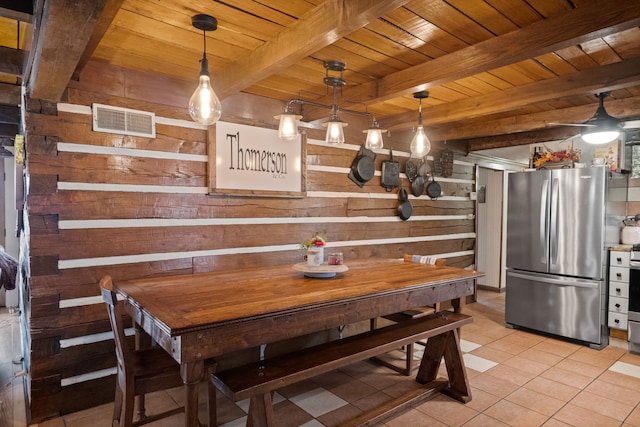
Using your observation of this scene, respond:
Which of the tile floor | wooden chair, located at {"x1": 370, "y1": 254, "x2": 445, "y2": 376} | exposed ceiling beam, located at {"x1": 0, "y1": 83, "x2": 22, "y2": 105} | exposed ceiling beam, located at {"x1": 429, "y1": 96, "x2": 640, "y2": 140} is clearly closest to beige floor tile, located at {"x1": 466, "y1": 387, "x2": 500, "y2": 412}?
the tile floor

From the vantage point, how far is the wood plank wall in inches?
94.3

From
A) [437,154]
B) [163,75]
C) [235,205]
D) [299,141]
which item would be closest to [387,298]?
[235,205]

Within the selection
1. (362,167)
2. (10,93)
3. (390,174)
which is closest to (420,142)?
(362,167)

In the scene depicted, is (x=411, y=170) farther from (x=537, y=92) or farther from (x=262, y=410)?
(x=262, y=410)

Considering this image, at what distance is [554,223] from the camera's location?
393cm

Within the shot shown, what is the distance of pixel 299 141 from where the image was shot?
3543 millimetres

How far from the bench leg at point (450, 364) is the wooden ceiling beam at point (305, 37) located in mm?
2176

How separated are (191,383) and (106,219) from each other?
150 centimetres

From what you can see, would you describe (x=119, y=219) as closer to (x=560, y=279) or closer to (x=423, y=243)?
(x=423, y=243)

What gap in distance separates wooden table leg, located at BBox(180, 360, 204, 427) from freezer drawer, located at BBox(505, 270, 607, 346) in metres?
3.74

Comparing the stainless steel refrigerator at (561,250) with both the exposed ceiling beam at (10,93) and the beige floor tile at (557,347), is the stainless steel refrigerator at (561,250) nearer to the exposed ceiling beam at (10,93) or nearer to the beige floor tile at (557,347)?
the beige floor tile at (557,347)

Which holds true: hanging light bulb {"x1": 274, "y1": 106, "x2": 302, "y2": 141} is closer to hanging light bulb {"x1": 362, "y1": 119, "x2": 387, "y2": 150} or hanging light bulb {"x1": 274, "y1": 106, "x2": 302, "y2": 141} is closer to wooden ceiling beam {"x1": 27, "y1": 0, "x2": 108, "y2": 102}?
hanging light bulb {"x1": 362, "y1": 119, "x2": 387, "y2": 150}

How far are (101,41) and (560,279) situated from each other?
4452mm

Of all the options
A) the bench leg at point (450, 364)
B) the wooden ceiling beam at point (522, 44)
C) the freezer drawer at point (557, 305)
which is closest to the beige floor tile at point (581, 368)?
the freezer drawer at point (557, 305)
